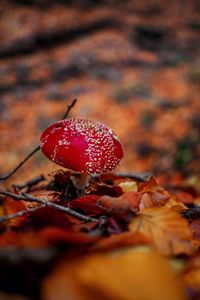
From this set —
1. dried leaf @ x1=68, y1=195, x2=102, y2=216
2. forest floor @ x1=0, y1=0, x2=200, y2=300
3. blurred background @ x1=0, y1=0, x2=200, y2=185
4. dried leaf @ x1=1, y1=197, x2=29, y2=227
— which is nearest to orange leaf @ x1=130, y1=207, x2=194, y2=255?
forest floor @ x1=0, y1=0, x2=200, y2=300

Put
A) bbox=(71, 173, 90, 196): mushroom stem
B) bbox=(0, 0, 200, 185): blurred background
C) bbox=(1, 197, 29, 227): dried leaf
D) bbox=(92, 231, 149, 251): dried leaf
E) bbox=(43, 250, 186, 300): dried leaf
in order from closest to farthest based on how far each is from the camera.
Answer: bbox=(43, 250, 186, 300): dried leaf < bbox=(92, 231, 149, 251): dried leaf < bbox=(1, 197, 29, 227): dried leaf < bbox=(71, 173, 90, 196): mushroom stem < bbox=(0, 0, 200, 185): blurred background

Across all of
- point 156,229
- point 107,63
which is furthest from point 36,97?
point 156,229

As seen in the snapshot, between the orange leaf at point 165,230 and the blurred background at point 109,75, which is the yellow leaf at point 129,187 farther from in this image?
the blurred background at point 109,75

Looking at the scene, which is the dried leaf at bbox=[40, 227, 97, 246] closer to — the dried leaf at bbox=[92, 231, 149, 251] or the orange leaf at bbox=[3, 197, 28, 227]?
the dried leaf at bbox=[92, 231, 149, 251]

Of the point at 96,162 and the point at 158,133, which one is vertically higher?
the point at 96,162

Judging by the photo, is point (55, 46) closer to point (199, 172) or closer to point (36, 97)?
point (36, 97)

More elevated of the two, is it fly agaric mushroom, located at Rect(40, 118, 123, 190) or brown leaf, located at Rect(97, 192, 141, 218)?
fly agaric mushroom, located at Rect(40, 118, 123, 190)

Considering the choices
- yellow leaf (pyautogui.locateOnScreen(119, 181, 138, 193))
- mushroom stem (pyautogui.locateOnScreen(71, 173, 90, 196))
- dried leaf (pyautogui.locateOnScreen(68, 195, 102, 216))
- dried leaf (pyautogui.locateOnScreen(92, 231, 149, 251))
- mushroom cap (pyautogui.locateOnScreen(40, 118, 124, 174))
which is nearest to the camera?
dried leaf (pyautogui.locateOnScreen(92, 231, 149, 251))
